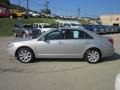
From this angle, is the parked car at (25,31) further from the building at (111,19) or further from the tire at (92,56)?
the building at (111,19)

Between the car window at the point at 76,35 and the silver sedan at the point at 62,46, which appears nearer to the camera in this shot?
the silver sedan at the point at 62,46

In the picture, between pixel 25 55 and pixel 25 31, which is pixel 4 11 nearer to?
pixel 25 31

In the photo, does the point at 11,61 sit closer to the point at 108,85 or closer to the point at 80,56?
the point at 80,56

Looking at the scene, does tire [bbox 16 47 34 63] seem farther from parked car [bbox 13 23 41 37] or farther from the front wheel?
parked car [bbox 13 23 41 37]

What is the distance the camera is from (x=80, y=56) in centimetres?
1161

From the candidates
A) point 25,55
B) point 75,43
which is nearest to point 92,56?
point 75,43

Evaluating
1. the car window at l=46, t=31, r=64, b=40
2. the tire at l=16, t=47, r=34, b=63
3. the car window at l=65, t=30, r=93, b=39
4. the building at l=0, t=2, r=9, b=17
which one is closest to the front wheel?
the tire at l=16, t=47, r=34, b=63

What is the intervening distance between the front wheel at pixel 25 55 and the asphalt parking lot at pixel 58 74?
0.83ft

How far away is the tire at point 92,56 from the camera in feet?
37.8

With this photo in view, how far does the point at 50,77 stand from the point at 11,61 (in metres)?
3.59

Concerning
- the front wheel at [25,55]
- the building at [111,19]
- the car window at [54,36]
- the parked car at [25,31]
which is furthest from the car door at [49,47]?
the building at [111,19]

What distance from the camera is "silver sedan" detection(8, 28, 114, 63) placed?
1141 cm

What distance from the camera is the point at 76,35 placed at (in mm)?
11703

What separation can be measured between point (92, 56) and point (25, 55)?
284cm
